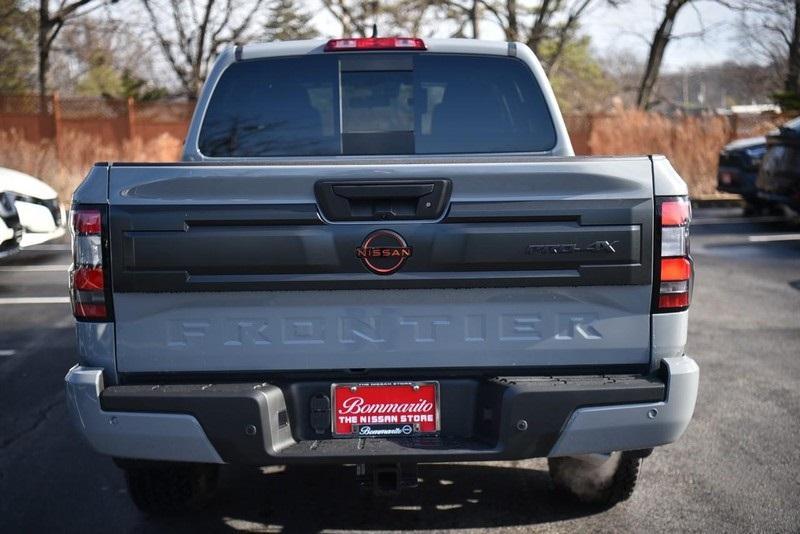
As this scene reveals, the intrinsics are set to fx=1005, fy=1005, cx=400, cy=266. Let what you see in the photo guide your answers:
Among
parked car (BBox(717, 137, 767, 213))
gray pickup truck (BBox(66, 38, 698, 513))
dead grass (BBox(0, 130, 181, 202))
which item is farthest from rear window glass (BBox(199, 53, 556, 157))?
dead grass (BBox(0, 130, 181, 202))

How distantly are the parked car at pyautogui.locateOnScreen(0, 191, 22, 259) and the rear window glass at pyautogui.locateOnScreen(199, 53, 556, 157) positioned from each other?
19.3 feet

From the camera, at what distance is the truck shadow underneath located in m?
4.12

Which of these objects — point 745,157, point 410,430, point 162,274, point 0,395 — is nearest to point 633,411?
point 410,430

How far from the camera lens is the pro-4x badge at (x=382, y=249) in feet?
10.7

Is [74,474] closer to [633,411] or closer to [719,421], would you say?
[633,411]

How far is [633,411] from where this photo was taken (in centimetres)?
333

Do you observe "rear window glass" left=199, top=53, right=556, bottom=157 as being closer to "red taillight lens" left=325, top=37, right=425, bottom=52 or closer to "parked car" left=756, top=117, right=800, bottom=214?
"red taillight lens" left=325, top=37, right=425, bottom=52

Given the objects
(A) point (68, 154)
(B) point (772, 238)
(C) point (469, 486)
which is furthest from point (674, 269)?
(A) point (68, 154)

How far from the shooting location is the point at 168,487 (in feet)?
13.7

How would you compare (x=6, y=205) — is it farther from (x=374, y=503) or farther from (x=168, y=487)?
(x=374, y=503)

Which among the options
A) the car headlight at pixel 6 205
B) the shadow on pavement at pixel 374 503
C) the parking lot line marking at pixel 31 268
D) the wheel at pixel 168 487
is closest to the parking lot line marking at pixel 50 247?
the parking lot line marking at pixel 31 268

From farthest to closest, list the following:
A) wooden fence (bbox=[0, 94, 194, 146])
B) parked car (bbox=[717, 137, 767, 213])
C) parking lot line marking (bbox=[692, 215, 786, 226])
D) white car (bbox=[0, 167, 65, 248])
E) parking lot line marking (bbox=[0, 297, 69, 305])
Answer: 1. wooden fence (bbox=[0, 94, 194, 146])
2. parking lot line marking (bbox=[692, 215, 786, 226])
3. parked car (bbox=[717, 137, 767, 213])
4. white car (bbox=[0, 167, 65, 248])
5. parking lot line marking (bbox=[0, 297, 69, 305])

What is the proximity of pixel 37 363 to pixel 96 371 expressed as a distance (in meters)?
4.22

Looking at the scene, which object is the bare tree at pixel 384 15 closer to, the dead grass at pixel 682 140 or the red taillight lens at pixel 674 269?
the dead grass at pixel 682 140
